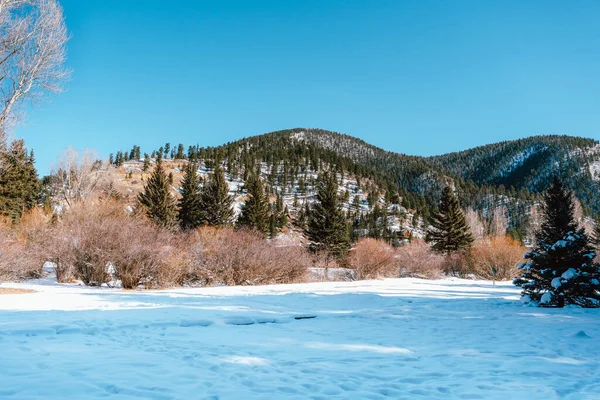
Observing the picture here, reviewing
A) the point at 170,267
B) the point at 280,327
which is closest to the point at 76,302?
the point at 280,327

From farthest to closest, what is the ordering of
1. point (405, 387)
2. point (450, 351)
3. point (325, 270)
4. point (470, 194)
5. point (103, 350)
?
point (470, 194), point (325, 270), point (450, 351), point (103, 350), point (405, 387)

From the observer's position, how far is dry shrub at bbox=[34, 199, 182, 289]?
17031mm

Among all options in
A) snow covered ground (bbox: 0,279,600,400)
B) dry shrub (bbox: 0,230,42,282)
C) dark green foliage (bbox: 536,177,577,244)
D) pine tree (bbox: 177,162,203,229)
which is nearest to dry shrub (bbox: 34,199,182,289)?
dry shrub (bbox: 0,230,42,282)

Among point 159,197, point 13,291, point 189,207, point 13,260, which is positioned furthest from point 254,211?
point 13,291

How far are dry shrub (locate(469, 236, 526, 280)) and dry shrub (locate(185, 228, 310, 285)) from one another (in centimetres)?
2074

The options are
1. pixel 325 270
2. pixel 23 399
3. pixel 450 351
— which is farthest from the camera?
pixel 325 270

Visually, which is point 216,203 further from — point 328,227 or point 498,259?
point 498,259

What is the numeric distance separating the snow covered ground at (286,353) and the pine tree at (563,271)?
1.60m

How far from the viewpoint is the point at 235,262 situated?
830 inches

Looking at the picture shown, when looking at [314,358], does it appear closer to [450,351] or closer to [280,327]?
[450,351]

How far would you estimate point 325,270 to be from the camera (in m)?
29.0

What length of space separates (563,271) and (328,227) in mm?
26901

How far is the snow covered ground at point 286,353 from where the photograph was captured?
3.76 meters

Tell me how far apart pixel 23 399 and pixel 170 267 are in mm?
15769
